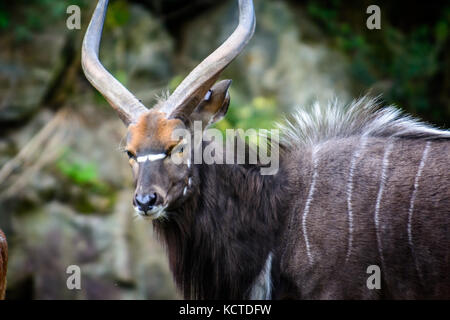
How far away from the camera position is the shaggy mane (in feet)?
13.4

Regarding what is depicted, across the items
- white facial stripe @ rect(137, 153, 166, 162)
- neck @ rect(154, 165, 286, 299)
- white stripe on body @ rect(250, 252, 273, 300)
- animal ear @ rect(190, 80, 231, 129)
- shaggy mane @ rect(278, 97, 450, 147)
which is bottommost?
white stripe on body @ rect(250, 252, 273, 300)

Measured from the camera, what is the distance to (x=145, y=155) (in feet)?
12.6

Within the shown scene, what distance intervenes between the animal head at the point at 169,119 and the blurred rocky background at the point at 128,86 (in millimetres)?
3377

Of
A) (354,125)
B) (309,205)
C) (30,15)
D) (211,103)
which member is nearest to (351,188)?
(309,205)

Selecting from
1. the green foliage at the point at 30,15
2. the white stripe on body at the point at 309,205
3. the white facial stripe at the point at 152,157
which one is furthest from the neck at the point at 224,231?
the green foliage at the point at 30,15

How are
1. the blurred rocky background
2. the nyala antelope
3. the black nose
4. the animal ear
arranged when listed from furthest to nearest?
the blurred rocky background < the animal ear < the nyala antelope < the black nose

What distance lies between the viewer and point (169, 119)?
13.0ft

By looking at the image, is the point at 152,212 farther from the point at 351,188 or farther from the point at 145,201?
the point at 351,188

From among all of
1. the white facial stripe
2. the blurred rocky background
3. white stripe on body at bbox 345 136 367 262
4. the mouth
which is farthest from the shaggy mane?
the blurred rocky background

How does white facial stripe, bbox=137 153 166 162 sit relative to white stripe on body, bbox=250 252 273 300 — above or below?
above

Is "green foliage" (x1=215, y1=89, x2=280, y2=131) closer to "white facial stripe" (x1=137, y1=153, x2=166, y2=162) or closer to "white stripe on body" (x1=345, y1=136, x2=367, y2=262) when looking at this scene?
"white stripe on body" (x1=345, y1=136, x2=367, y2=262)

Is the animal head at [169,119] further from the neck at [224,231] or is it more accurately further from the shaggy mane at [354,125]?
the shaggy mane at [354,125]

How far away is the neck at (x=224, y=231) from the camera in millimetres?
4051
